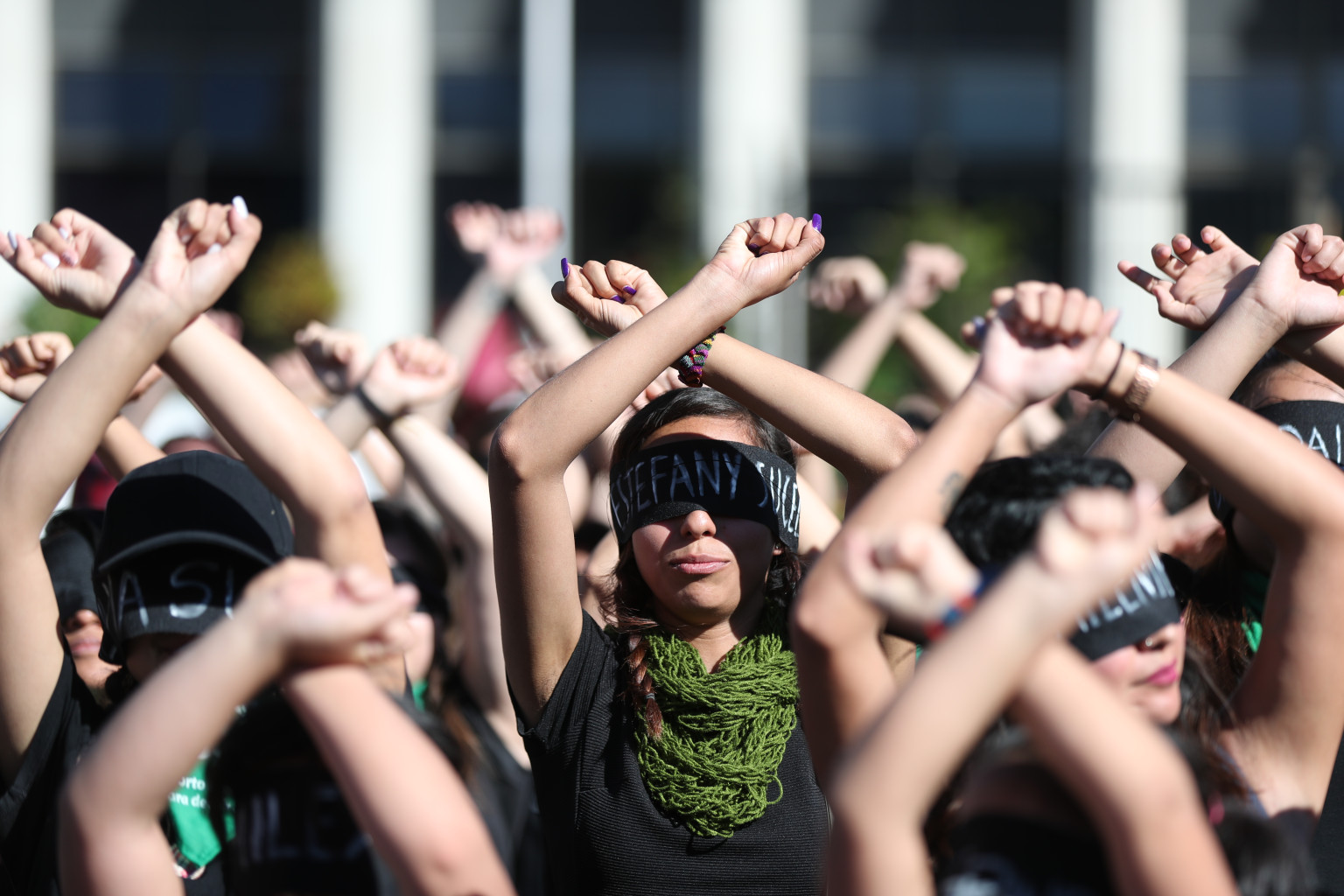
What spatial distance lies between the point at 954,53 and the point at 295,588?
1666 cm

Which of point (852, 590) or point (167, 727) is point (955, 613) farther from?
point (167, 727)

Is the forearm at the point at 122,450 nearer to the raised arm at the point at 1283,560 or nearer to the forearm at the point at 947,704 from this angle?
the forearm at the point at 947,704

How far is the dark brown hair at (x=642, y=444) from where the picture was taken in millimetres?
2553

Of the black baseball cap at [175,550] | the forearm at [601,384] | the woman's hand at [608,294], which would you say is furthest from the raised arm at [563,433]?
the black baseball cap at [175,550]

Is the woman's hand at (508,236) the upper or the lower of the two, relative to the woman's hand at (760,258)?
lower

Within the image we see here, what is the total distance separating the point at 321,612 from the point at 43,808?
108 cm

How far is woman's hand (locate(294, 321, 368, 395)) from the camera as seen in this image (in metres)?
3.25

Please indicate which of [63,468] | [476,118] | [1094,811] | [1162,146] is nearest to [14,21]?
[476,118]

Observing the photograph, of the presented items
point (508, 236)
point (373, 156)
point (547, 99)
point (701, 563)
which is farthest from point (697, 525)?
point (373, 156)

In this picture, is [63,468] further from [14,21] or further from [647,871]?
[14,21]

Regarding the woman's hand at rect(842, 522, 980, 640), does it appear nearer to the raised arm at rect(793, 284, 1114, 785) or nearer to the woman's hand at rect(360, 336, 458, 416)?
the raised arm at rect(793, 284, 1114, 785)

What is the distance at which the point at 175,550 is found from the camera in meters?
2.29

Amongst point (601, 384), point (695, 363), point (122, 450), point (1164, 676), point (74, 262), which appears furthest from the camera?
point (122, 450)

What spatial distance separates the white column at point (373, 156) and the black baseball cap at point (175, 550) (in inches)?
513
